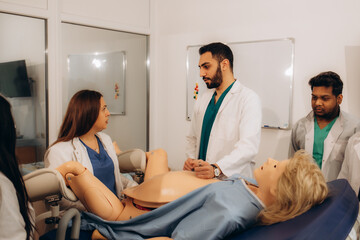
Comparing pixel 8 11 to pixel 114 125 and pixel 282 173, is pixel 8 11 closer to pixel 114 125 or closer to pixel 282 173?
pixel 114 125

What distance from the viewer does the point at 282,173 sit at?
1.34 metres

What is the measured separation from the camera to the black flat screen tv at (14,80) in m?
2.46

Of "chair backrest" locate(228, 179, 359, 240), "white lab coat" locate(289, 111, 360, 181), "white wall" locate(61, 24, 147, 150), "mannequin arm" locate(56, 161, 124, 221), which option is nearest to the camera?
"chair backrest" locate(228, 179, 359, 240)

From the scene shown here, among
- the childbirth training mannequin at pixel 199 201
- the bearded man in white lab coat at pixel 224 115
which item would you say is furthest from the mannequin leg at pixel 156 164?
the childbirth training mannequin at pixel 199 201

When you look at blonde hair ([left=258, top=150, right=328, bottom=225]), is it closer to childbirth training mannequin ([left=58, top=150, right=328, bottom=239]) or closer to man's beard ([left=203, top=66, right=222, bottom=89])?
childbirth training mannequin ([left=58, top=150, right=328, bottom=239])

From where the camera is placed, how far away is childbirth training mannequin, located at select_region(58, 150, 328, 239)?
1.26 meters

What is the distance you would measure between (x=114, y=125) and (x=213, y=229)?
2142 millimetres

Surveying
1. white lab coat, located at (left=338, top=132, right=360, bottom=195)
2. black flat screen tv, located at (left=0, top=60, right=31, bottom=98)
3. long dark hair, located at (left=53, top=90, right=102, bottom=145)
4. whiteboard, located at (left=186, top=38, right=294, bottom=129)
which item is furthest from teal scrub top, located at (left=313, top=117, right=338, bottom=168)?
black flat screen tv, located at (left=0, top=60, right=31, bottom=98)

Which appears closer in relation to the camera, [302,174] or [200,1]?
[302,174]

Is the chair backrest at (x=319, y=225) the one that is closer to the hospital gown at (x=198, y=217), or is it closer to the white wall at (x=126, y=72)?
the hospital gown at (x=198, y=217)

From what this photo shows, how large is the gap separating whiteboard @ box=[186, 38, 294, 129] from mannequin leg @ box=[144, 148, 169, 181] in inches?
42.8

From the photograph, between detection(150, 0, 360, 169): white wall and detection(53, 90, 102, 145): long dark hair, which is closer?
detection(53, 90, 102, 145): long dark hair

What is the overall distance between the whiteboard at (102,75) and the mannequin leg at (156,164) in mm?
1170

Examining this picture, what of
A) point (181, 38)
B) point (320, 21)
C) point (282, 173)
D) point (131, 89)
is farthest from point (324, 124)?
point (131, 89)
